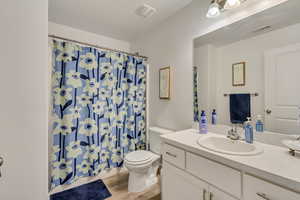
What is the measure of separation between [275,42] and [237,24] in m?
0.35

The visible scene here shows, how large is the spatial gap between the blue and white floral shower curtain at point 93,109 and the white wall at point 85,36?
76 centimetres

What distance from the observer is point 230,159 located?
30.8 inches

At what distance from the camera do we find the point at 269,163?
29.1 inches

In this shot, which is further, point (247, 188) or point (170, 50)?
point (170, 50)

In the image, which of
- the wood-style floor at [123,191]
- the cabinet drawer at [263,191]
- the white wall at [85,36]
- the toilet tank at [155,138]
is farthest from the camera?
the white wall at [85,36]

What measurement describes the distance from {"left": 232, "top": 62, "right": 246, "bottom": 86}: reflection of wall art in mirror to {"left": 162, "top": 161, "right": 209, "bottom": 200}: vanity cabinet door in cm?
91

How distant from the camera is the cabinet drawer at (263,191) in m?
0.61

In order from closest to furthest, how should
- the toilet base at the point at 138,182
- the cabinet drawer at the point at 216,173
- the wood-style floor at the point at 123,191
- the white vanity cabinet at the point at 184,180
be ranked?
the cabinet drawer at the point at 216,173
the white vanity cabinet at the point at 184,180
the wood-style floor at the point at 123,191
the toilet base at the point at 138,182

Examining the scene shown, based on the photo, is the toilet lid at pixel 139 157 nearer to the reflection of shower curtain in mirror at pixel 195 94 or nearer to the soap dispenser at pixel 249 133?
the reflection of shower curtain in mirror at pixel 195 94

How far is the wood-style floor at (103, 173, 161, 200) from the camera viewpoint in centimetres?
153

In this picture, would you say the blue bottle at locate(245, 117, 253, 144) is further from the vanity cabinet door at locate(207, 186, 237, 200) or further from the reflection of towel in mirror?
the vanity cabinet door at locate(207, 186, 237, 200)

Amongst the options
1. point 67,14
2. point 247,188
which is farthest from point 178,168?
point 67,14

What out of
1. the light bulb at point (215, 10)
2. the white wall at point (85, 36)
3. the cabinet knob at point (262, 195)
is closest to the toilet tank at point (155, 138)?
the cabinet knob at point (262, 195)

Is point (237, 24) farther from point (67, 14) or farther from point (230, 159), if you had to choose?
point (67, 14)
